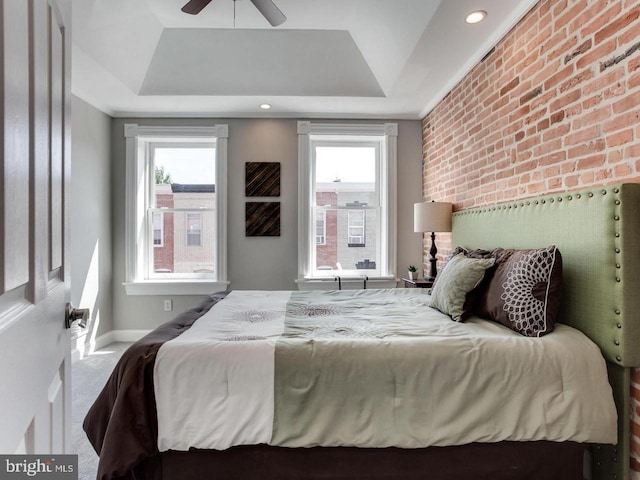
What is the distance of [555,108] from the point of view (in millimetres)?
1916

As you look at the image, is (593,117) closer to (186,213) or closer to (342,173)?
(342,173)

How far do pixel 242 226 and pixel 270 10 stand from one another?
2254 mm

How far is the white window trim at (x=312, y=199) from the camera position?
13.0ft

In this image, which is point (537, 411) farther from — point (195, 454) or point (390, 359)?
point (195, 454)

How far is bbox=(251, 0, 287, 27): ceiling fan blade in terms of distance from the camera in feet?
7.06

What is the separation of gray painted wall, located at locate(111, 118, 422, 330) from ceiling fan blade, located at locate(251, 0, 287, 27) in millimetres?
1649

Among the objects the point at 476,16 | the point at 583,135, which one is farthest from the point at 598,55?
the point at 476,16

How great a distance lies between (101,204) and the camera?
12.3ft

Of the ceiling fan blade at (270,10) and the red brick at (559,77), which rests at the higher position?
the ceiling fan blade at (270,10)

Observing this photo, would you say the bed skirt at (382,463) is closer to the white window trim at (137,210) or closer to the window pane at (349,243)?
the white window trim at (137,210)

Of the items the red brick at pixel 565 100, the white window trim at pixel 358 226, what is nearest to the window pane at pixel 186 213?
the white window trim at pixel 358 226

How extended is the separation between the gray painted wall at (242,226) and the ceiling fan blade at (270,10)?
5.41 ft

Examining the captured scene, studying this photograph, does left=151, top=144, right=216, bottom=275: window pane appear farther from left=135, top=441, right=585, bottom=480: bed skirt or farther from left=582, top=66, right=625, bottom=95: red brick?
left=582, top=66, right=625, bottom=95: red brick

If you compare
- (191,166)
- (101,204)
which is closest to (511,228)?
(191,166)
